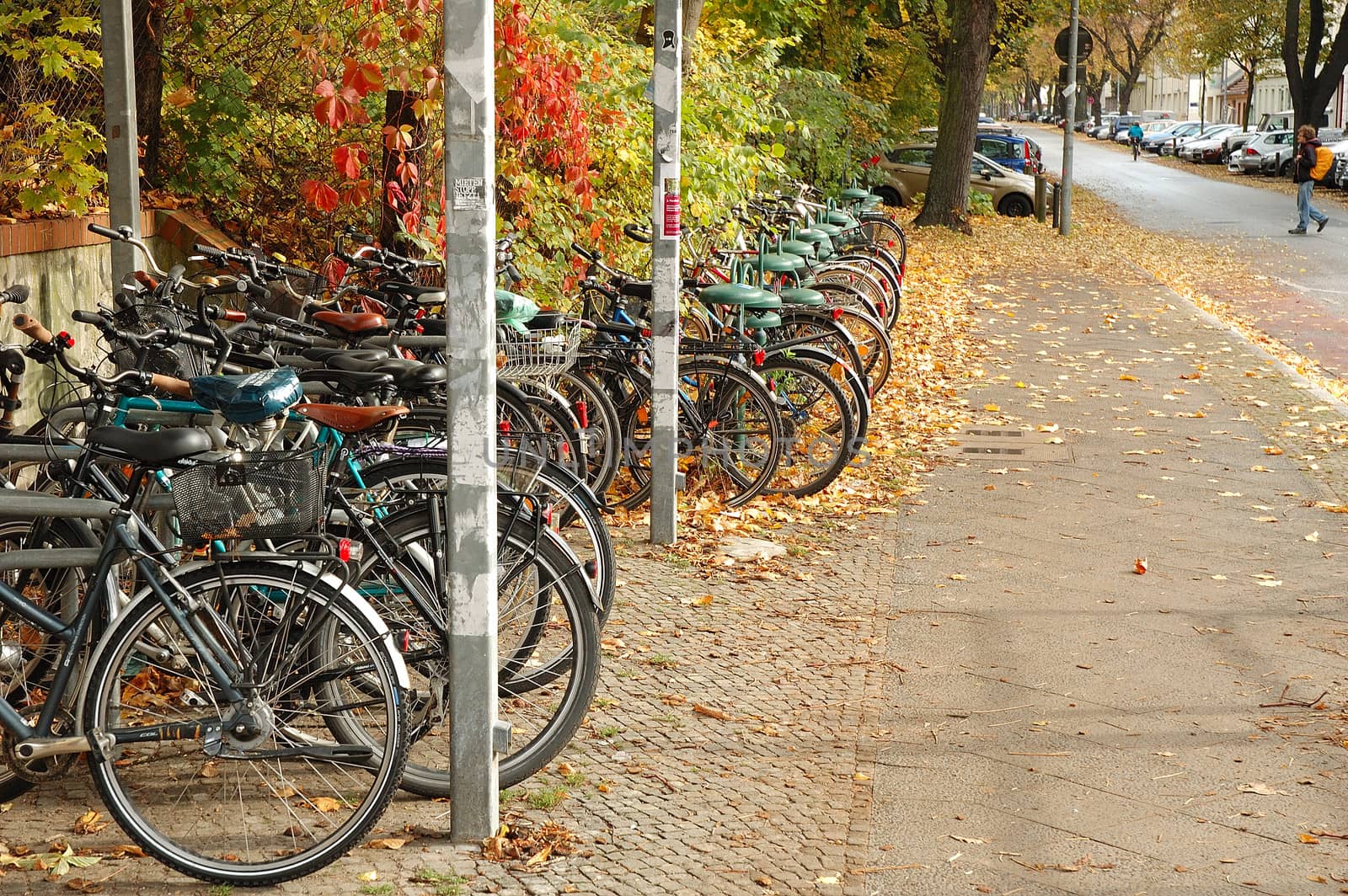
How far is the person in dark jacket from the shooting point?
2481 cm

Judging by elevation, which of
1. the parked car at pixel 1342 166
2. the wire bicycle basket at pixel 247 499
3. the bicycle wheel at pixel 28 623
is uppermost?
the parked car at pixel 1342 166

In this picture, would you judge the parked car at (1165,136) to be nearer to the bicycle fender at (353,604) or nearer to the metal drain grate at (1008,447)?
the metal drain grate at (1008,447)

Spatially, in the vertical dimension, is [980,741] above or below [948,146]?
below

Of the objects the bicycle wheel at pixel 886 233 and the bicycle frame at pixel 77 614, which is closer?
the bicycle frame at pixel 77 614

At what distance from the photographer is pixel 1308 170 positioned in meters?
25.0

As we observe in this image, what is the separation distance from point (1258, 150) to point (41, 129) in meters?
45.8

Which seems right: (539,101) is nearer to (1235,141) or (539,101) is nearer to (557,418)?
(557,418)

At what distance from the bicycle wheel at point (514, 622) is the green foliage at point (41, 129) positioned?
3.55m

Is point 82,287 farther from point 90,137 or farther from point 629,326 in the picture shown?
point 629,326

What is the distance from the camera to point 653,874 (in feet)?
12.0

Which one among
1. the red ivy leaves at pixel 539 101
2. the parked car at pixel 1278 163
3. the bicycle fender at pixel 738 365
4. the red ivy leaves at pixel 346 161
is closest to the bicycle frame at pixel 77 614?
the red ivy leaves at pixel 346 161


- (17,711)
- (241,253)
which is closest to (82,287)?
(241,253)

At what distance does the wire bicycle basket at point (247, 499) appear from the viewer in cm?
354

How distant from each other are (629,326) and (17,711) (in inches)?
155
